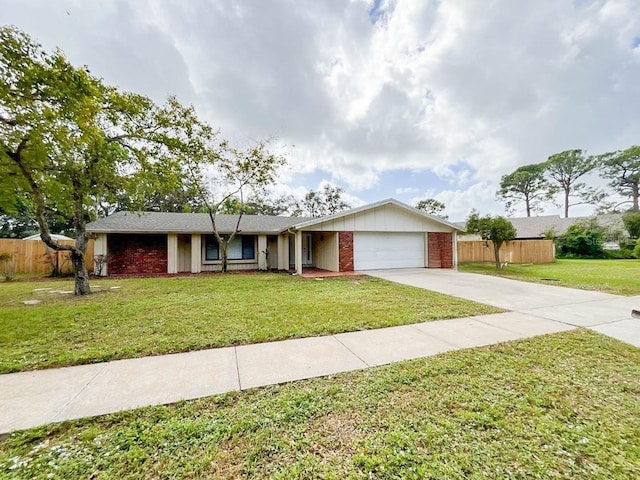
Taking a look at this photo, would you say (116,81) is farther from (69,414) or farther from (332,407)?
(332,407)

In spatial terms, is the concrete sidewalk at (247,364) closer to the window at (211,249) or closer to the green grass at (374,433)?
the green grass at (374,433)

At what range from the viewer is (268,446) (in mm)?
2068

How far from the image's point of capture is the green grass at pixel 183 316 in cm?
399

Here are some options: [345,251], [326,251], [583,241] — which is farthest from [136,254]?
[583,241]

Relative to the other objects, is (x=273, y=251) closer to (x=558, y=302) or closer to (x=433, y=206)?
(x=558, y=302)

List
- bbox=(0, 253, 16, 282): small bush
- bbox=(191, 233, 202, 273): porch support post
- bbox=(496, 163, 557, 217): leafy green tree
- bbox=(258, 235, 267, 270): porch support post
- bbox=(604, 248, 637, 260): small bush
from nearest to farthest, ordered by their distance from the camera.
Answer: bbox=(0, 253, 16, 282): small bush < bbox=(191, 233, 202, 273): porch support post < bbox=(258, 235, 267, 270): porch support post < bbox=(604, 248, 637, 260): small bush < bbox=(496, 163, 557, 217): leafy green tree

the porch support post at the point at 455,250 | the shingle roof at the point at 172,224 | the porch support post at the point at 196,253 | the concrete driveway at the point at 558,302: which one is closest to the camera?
the concrete driveway at the point at 558,302

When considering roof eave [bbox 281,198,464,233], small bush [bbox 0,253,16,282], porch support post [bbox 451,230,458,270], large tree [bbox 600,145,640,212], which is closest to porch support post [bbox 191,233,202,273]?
roof eave [bbox 281,198,464,233]

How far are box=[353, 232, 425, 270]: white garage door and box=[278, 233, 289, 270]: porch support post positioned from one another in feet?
13.4

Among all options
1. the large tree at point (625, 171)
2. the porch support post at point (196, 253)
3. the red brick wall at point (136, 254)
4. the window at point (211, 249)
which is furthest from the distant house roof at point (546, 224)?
the red brick wall at point (136, 254)

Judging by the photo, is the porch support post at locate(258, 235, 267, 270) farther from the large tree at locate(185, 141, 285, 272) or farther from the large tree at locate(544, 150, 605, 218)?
the large tree at locate(544, 150, 605, 218)

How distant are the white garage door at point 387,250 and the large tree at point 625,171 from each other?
113 feet

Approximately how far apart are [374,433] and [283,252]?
1368cm

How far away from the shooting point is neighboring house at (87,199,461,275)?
1307 cm
